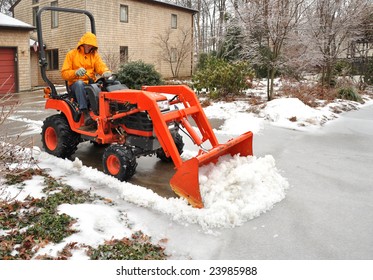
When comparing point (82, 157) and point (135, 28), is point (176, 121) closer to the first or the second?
point (82, 157)

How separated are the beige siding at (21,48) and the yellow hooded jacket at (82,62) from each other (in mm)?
11559

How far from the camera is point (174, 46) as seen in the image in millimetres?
23078

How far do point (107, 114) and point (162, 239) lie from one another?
90.2 inches

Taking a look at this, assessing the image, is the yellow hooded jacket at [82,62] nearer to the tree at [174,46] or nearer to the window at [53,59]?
the window at [53,59]

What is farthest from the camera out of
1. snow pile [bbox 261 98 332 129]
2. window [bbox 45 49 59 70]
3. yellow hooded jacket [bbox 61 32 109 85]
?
window [bbox 45 49 59 70]

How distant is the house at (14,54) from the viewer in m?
15.1

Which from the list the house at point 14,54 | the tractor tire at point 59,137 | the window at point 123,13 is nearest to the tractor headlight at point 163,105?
the tractor tire at point 59,137

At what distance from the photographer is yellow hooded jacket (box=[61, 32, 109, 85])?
5355 mm

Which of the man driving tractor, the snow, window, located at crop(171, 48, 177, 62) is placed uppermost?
window, located at crop(171, 48, 177, 62)

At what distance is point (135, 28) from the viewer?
67.1 feet

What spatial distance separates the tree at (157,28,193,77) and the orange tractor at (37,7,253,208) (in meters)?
16.3

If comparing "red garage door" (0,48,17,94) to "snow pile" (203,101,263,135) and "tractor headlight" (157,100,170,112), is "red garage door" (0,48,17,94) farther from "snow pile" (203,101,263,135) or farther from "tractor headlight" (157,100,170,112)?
"tractor headlight" (157,100,170,112)

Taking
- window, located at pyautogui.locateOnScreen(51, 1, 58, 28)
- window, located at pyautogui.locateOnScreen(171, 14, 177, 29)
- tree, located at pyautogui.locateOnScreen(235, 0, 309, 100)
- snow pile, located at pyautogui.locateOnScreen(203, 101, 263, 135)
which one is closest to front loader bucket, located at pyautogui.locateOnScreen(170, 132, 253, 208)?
snow pile, located at pyautogui.locateOnScreen(203, 101, 263, 135)

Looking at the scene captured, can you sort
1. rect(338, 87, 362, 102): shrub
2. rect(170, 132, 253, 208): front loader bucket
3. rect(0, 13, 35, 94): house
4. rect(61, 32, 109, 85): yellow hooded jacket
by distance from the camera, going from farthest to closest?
1. rect(0, 13, 35, 94): house
2. rect(338, 87, 362, 102): shrub
3. rect(61, 32, 109, 85): yellow hooded jacket
4. rect(170, 132, 253, 208): front loader bucket
